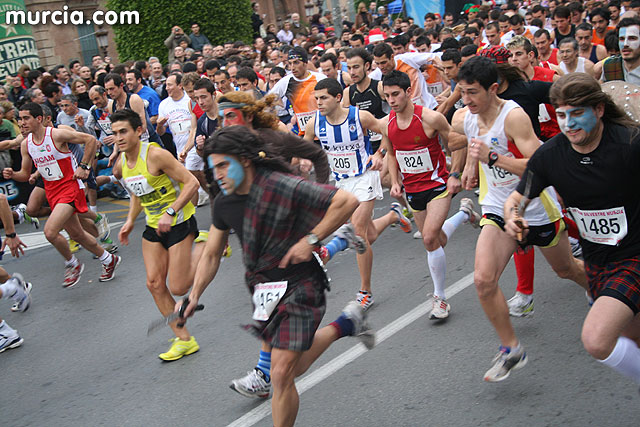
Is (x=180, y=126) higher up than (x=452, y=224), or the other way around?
(x=180, y=126)

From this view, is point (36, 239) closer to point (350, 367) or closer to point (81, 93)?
point (81, 93)

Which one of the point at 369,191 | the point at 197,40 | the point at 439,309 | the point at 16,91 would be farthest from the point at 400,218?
the point at 197,40

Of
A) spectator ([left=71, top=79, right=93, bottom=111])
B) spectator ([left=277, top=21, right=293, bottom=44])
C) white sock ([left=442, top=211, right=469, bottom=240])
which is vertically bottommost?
white sock ([left=442, top=211, right=469, bottom=240])

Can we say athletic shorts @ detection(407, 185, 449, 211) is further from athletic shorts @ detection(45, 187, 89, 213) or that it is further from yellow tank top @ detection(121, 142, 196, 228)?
athletic shorts @ detection(45, 187, 89, 213)

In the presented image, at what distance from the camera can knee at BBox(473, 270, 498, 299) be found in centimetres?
431

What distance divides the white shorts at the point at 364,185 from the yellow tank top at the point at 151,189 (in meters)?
1.55

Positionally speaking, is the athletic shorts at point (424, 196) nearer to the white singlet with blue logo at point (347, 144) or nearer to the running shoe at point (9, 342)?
the white singlet with blue logo at point (347, 144)

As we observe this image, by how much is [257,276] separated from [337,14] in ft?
90.0

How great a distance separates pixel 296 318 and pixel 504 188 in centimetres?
191

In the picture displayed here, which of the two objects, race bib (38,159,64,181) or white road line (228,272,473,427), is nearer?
white road line (228,272,473,427)

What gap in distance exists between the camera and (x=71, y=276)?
8.21 metres

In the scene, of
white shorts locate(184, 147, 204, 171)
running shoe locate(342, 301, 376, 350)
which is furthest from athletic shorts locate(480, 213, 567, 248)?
white shorts locate(184, 147, 204, 171)

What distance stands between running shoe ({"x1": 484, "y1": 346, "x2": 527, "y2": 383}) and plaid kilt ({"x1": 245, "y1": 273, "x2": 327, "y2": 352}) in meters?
1.18

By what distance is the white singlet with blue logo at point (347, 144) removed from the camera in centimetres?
668
